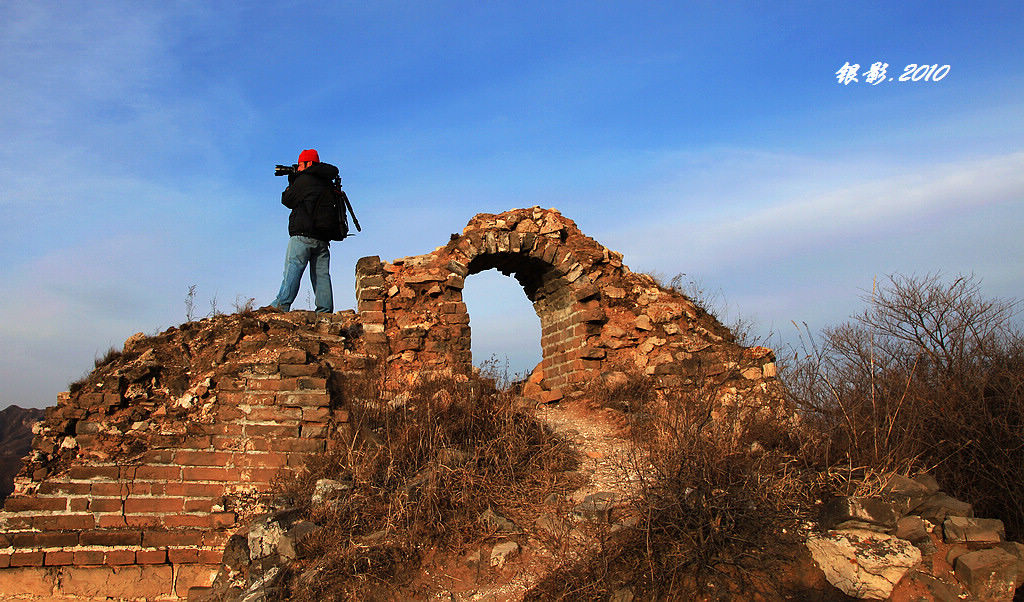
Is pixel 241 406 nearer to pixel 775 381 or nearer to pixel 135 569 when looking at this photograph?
pixel 135 569

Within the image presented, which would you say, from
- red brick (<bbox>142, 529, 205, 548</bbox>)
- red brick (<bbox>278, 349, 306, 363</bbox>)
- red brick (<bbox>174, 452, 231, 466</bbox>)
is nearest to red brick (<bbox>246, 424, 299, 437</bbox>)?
red brick (<bbox>174, 452, 231, 466</bbox>)

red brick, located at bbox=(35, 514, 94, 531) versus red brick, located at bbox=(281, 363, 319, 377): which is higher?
red brick, located at bbox=(281, 363, 319, 377)

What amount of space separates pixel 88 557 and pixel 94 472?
52cm

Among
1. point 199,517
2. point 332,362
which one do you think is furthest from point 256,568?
point 332,362

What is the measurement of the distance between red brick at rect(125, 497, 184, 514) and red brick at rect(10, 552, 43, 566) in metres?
0.52

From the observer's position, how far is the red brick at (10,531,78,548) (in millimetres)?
4148

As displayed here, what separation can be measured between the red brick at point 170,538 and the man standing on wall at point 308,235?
2479 mm

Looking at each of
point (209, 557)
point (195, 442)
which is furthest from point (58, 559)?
point (195, 442)

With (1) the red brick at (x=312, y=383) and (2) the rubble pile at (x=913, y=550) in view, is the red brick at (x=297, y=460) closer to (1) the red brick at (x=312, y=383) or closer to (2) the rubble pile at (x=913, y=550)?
(1) the red brick at (x=312, y=383)

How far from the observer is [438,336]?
258 inches

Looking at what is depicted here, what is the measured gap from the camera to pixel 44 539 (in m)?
4.18

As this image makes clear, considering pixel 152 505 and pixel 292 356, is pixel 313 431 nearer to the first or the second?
pixel 292 356

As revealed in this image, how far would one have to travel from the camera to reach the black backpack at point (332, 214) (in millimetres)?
6551

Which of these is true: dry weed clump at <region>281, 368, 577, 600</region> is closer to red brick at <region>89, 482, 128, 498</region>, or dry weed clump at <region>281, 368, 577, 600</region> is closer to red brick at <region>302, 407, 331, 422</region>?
red brick at <region>302, 407, 331, 422</region>
